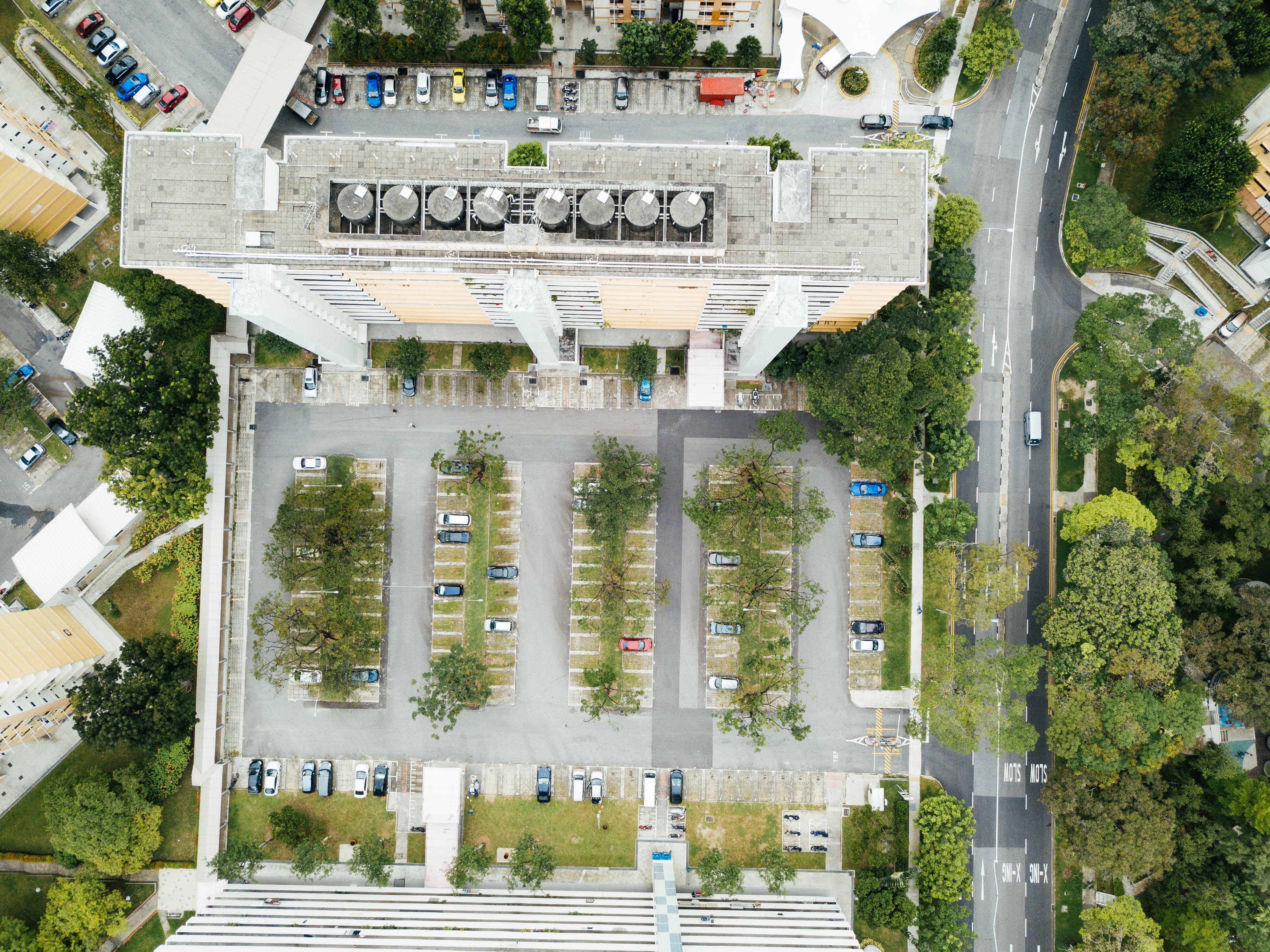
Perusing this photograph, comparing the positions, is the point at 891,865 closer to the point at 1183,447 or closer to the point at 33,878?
the point at 1183,447

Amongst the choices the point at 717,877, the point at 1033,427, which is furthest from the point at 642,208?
the point at 717,877

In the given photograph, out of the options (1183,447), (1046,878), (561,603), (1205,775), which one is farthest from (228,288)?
(1205,775)

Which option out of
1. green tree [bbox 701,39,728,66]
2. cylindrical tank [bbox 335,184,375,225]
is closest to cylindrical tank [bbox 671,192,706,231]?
cylindrical tank [bbox 335,184,375,225]

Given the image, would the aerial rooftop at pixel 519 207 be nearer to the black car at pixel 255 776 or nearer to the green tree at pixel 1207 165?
the green tree at pixel 1207 165

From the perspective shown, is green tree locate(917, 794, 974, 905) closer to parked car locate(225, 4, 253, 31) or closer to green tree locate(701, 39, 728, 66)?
green tree locate(701, 39, 728, 66)

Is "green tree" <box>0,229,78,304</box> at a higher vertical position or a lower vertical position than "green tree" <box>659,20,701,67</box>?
lower

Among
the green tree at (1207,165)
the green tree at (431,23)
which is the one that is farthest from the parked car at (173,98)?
the green tree at (1207,165)
